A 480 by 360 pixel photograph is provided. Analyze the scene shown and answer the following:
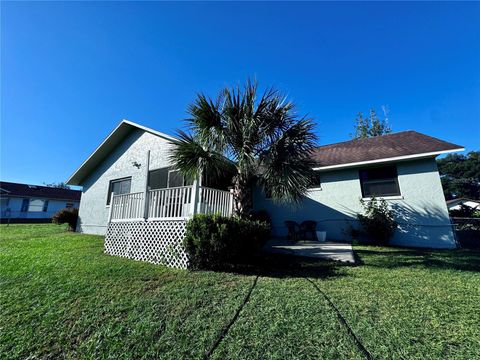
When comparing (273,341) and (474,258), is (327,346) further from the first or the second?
(474,258)

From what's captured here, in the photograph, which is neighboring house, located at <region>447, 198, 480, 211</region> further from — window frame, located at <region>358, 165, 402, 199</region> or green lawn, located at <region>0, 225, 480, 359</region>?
green lawn, located at <region>0, 225, 480, 359</region>

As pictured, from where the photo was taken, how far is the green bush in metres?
4.86

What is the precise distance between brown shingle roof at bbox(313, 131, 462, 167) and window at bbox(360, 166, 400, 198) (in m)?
0.69

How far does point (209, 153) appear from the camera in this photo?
6.57 meters

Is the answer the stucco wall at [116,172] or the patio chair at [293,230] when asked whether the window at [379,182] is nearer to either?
the patio chair at [293,230]

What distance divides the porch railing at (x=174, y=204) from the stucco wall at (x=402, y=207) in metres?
5.17

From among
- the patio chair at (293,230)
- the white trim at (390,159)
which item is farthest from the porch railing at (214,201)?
the white trim at (390,159)

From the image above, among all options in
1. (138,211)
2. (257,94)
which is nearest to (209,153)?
(257,94)

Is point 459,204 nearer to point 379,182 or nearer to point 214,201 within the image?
point 379,182

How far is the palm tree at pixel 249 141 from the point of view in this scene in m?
6.07

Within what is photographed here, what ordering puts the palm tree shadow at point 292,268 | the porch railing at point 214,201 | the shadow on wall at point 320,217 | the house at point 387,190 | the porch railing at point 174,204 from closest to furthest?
the palm tree shadow at point 292,268, the porch railing at point 174,204, the porch railing at point 214,201, the house at point 387,190, the shadow on wall at point 320,217

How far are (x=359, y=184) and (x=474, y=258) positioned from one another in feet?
13.8

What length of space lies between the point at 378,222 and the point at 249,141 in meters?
6.38

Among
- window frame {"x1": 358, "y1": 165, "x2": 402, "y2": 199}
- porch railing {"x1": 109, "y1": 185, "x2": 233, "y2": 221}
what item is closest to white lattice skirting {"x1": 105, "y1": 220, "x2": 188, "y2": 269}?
porch railing {"x1": 109, "y1": 185, "x2": 233, "y2": 221}
